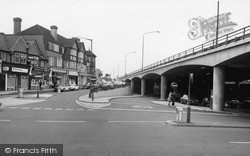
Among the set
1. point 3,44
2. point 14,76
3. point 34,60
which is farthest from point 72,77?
point 3,44

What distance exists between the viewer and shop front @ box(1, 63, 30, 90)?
41.1 metres

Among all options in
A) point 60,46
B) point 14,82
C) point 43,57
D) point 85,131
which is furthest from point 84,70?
point 85,131

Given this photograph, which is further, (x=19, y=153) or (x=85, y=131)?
(x=85, y=131)

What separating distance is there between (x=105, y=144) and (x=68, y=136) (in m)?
2.02

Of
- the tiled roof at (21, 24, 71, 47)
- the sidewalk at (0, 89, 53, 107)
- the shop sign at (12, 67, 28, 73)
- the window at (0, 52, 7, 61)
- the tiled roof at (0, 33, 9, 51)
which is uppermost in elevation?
the tiled roof at (21, 24, 71, 47)

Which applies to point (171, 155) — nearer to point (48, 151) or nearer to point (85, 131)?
point (48, 151)

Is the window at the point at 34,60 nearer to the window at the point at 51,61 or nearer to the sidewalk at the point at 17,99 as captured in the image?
the window at the point at 51,61

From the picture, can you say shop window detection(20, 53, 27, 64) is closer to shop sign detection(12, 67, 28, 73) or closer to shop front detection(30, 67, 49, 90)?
shop sign detection(12, 67, 28, 73)

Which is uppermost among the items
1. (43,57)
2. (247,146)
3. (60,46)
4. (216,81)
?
(60,46)

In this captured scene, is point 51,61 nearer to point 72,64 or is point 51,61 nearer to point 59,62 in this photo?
point 59,62

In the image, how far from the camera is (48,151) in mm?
7488

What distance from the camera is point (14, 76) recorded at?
43750 mm

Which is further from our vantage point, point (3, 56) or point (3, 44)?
point (3, 44)

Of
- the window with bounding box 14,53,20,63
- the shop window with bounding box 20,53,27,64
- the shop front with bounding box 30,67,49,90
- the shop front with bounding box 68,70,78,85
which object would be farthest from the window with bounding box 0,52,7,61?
the shop front with bounding box 68,70,78,85
